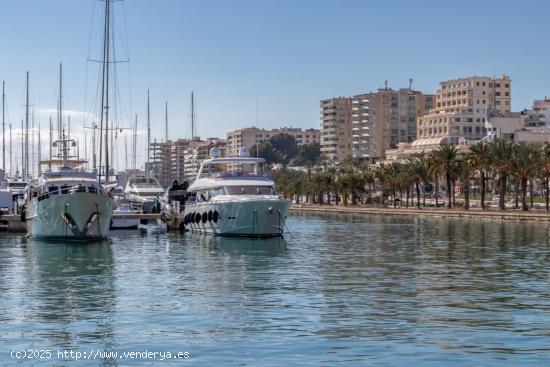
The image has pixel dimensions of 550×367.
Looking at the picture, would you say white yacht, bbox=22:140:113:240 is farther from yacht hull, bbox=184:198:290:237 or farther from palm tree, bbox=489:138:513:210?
palm tree, bbox=489:138:513:210

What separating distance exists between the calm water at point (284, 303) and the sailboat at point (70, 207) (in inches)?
142

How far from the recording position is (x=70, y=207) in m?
63.5

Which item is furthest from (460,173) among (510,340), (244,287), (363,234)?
(510,340)

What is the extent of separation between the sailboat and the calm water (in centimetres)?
361

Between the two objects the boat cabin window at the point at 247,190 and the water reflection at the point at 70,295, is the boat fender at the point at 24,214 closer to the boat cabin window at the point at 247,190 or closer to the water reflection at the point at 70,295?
the boat cabin window at the point at 247,190

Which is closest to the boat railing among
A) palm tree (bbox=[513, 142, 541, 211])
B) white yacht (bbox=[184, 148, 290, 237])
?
white yacht (bbox=[184, 148, 290, 237])

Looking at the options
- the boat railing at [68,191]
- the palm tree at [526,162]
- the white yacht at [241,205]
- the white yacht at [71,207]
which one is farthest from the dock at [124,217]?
the palm tree at [526,162]

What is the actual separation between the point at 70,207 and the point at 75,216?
78 cm

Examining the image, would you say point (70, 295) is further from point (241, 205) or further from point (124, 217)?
point (124, 217)

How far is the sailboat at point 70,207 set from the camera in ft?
208

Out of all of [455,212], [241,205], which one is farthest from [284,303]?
[455,212]

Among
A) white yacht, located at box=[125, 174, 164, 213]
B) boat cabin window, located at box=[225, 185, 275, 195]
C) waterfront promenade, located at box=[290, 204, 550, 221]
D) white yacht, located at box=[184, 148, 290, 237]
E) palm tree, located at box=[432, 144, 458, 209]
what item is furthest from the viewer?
palm tree, located at box=[432, 144, 458, 209]

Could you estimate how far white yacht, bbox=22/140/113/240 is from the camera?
63531mm

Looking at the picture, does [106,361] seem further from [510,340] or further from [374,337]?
[510,340]
